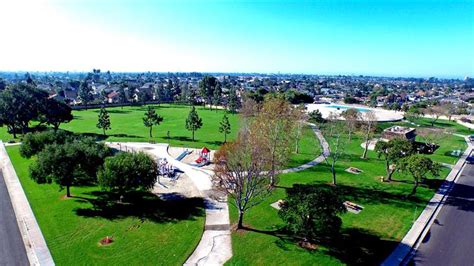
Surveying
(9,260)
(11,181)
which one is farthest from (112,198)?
(11,181)

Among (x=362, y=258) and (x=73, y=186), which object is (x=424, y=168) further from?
(x=73, y=186)

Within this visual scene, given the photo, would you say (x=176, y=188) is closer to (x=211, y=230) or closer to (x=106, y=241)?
(x=211, y=230)

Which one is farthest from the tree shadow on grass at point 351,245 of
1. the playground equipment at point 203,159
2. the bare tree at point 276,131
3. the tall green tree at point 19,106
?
the tall green tree at point 19,106

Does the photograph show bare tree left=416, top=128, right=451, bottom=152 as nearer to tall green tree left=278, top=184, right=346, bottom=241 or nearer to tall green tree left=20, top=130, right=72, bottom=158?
tall green tree left=278, top=184, right=346, bottom=241

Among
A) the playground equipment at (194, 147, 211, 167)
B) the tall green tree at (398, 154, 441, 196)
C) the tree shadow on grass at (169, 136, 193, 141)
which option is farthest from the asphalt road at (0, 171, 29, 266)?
the tall green tree at (398, 154, 441, 196)

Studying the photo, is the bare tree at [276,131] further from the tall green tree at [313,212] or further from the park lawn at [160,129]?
the park lawn at [160,129]
